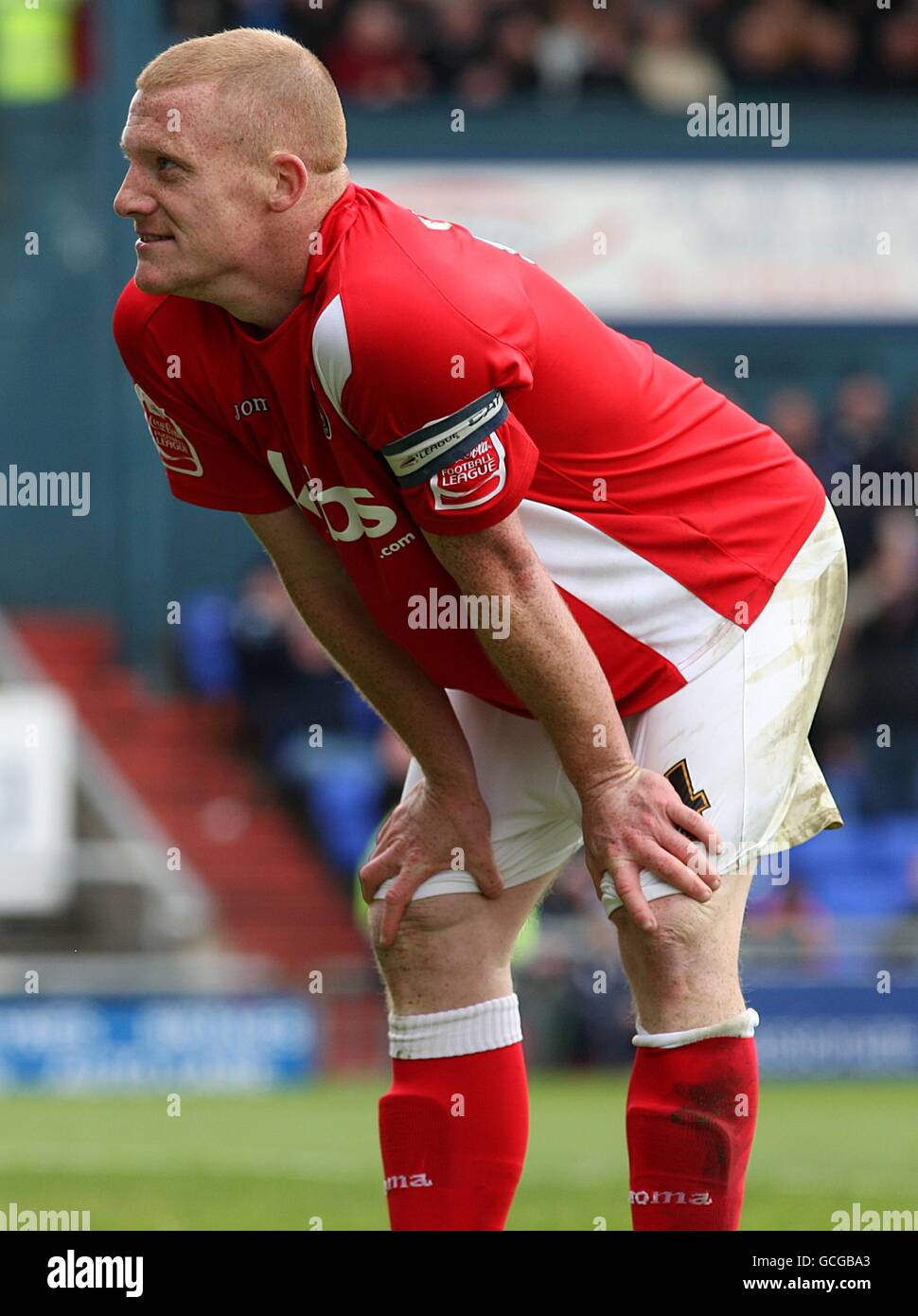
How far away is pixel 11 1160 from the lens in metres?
7.72

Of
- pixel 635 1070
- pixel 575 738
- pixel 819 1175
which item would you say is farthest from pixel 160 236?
pixel 819 1175

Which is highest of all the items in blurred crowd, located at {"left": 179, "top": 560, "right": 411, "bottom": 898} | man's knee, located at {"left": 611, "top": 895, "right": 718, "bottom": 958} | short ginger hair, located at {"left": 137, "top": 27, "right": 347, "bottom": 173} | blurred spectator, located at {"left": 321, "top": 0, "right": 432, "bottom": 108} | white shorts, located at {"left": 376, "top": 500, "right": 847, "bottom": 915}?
blurred spectator, located at {"left": 321, "top": 0, "right": 432, "bottom": 108}

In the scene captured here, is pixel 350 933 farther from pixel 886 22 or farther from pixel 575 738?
pixel 575 738

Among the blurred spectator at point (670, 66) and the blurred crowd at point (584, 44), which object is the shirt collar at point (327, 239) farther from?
the blurred spectator at point (670, 66)

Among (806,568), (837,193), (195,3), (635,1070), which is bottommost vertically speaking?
(635,1070)

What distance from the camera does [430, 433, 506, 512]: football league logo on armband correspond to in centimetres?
340

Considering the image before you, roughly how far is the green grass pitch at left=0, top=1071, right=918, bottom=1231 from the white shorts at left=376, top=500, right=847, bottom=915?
1669 millimetres

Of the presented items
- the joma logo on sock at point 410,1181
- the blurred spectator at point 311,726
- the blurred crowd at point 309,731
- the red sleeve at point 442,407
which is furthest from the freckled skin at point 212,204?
the blurred spectator at point 311,726

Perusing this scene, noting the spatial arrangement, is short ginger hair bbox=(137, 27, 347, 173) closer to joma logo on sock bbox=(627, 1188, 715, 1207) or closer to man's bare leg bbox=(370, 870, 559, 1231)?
man's bare leg bbox=(370, 870, 559, 1231)

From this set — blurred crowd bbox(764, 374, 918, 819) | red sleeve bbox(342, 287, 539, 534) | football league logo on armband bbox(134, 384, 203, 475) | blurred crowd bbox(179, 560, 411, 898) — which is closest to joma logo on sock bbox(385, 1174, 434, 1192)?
red sleeve bbox(342, 287, 539, 534)

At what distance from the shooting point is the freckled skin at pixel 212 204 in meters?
3.45

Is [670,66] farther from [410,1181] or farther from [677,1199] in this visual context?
[677,1199]

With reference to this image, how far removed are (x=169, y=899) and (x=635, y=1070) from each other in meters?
11.2

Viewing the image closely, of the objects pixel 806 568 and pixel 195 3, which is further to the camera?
pixel 195 3
